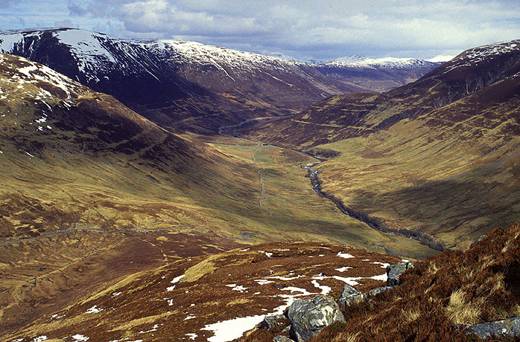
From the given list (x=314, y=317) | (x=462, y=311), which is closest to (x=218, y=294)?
(x=314, y=317)

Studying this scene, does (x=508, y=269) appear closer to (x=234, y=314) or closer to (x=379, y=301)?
(x=379, y=301)

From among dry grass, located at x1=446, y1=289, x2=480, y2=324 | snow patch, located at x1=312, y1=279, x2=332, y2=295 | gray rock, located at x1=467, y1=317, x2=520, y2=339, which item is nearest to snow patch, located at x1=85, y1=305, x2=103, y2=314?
snow patch, located at x1=312, y1=279, x2=332, y2=295

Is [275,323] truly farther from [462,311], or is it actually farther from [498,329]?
[498,329]

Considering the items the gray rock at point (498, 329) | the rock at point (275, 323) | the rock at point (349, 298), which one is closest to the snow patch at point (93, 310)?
the rock at point (275, 323)

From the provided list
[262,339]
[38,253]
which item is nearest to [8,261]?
[38,253]

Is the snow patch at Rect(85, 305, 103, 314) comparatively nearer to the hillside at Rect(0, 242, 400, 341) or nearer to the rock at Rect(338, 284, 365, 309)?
the hillside at Rect(0, 242, 400, 341)

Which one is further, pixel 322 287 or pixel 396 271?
pixel 322 287
